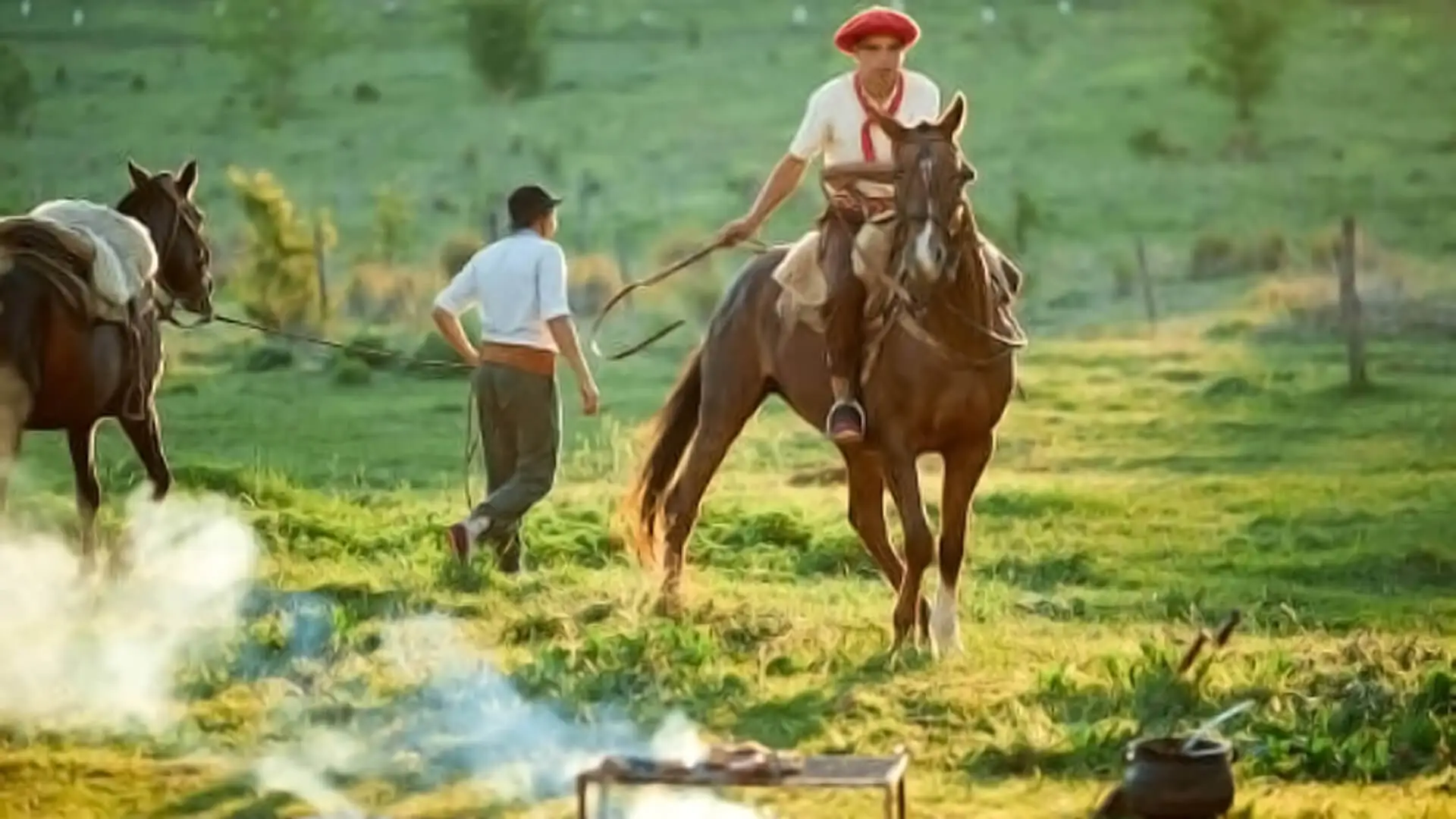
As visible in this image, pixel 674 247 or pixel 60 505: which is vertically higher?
pixel 674 247

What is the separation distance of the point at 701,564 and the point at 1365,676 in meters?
1.87

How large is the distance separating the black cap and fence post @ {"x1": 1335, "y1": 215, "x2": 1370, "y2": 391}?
7.38 feet

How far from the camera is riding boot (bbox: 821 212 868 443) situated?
21.5 ft

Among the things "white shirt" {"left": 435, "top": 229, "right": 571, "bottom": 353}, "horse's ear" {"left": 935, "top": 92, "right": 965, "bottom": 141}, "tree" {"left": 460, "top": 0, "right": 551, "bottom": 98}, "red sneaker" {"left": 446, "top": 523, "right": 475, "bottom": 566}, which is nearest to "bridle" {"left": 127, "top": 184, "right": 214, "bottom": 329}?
"white shirt" {"left": 435, "top": 229, "right": 571, "bottom": 353}

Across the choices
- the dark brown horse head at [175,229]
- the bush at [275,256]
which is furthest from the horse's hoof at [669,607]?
the dark brown horse head at [175,229]

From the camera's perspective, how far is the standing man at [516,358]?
7.12 m

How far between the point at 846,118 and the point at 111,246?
2.25 meters

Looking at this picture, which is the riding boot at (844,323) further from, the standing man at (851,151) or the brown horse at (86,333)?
the brown horse at (86,333)

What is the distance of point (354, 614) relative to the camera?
725 centimetres

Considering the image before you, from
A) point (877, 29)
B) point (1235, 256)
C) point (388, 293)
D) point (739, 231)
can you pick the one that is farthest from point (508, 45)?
point (1235, 256)

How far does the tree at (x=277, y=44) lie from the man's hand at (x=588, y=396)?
4.33 ft

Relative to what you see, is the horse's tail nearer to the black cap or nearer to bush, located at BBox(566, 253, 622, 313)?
bush, located at BBox(566, 253, 622, 313)

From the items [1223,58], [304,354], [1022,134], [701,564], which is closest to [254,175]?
[304,354]

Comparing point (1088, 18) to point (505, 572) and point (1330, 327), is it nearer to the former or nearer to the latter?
point (1330, 327)
